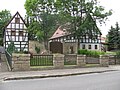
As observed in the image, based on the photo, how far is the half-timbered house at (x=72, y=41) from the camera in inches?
1677

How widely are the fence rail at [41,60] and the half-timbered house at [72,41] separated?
2231 cm

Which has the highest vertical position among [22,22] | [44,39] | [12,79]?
[22,22]

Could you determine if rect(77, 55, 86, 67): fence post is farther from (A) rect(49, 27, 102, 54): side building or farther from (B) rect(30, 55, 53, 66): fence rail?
(A) rect(49, 27, 102, 54): side building

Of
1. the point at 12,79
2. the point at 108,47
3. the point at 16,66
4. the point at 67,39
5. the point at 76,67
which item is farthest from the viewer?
the point at 108,47

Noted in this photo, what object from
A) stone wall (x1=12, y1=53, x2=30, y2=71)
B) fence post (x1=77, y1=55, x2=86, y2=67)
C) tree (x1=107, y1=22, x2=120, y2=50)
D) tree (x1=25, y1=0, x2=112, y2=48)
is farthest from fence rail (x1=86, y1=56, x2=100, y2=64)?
tree (x1=107, y1=22, x2=120, y2=50)

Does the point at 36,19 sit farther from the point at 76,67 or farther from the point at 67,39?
the point at 76,67

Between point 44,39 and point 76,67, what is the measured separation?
26.4 meters

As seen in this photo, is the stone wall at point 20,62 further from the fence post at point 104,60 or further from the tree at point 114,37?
the tree at point 114,37

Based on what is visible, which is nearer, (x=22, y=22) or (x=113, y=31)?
(x=22, y=22)

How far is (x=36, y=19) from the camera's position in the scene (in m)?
45.9

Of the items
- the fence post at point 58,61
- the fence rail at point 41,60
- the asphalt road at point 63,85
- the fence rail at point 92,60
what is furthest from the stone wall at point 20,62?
the fence rail at point 92,60

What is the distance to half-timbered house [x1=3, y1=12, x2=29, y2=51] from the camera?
42781mm

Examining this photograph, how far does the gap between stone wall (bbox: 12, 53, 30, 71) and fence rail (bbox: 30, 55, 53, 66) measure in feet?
4.71

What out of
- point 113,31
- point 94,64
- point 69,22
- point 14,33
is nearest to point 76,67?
point 94,64
